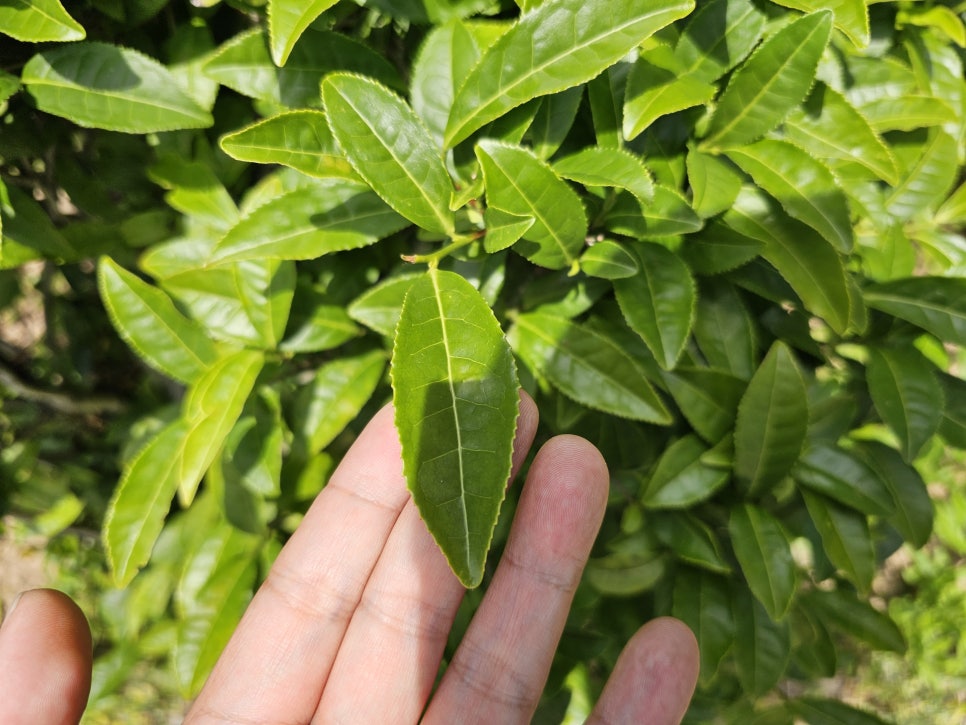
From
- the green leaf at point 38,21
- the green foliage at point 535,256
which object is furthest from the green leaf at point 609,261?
the green leaf at point 38,21

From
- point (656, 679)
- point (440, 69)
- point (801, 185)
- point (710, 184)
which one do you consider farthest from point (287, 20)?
point (656, 679)

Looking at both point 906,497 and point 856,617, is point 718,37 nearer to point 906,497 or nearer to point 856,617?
point 906,497

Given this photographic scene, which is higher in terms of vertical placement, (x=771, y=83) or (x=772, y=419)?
(x=771, y=83)

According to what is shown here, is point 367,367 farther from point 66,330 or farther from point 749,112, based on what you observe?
point 66,330

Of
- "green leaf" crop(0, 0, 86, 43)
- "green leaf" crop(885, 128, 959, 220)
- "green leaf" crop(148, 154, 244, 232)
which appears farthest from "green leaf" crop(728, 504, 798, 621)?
"green leaf" crop(0, 0, 86, 43)

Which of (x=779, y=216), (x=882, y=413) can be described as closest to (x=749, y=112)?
(x=779, y=216)

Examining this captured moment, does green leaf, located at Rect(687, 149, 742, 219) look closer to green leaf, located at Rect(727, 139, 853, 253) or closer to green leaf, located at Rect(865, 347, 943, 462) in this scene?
green leaf, located at Rect(727, 139, 853, 253)

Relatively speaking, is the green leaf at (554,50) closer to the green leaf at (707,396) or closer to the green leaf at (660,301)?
the green leaf at (660,301)
